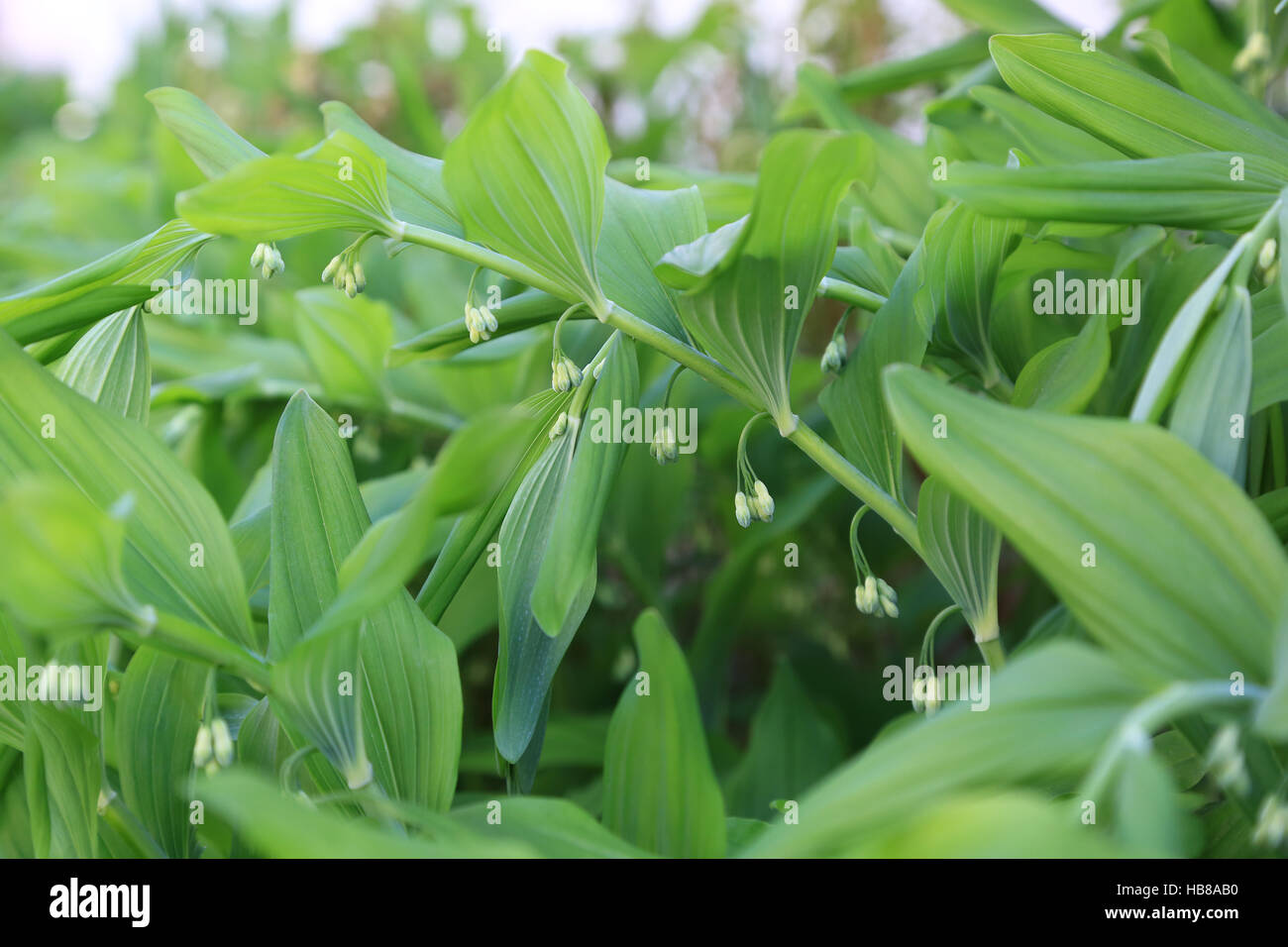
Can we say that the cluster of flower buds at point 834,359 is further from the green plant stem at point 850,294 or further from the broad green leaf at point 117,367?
the broad green leaf at point 117,367

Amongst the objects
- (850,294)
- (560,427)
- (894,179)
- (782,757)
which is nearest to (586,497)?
(560,427)

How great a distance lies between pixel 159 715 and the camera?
0.42 m

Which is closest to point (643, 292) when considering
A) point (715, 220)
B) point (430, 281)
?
point (715, 220)

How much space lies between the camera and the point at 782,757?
1.90 feet

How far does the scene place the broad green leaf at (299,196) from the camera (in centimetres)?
34

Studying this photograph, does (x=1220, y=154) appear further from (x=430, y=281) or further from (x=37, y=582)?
(x=430, y=281)

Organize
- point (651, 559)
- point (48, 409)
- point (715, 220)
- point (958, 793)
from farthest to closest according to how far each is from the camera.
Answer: point (651, 559) → point (715, 220) → point (48, 409) → point (958, 793)

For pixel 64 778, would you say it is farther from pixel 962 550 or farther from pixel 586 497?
pixel 962 550

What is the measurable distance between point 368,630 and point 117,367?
176 millimetres

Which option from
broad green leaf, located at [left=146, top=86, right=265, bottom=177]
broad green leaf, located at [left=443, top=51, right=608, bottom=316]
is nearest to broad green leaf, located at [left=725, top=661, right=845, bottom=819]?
broad green leaf, located at [left=443, top=51, right=608, bottom=316]

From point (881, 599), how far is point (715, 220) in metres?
0.24

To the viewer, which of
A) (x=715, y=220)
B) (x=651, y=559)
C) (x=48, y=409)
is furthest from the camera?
(x=651, y=559)

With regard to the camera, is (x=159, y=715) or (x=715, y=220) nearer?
(x=159, y=715)
